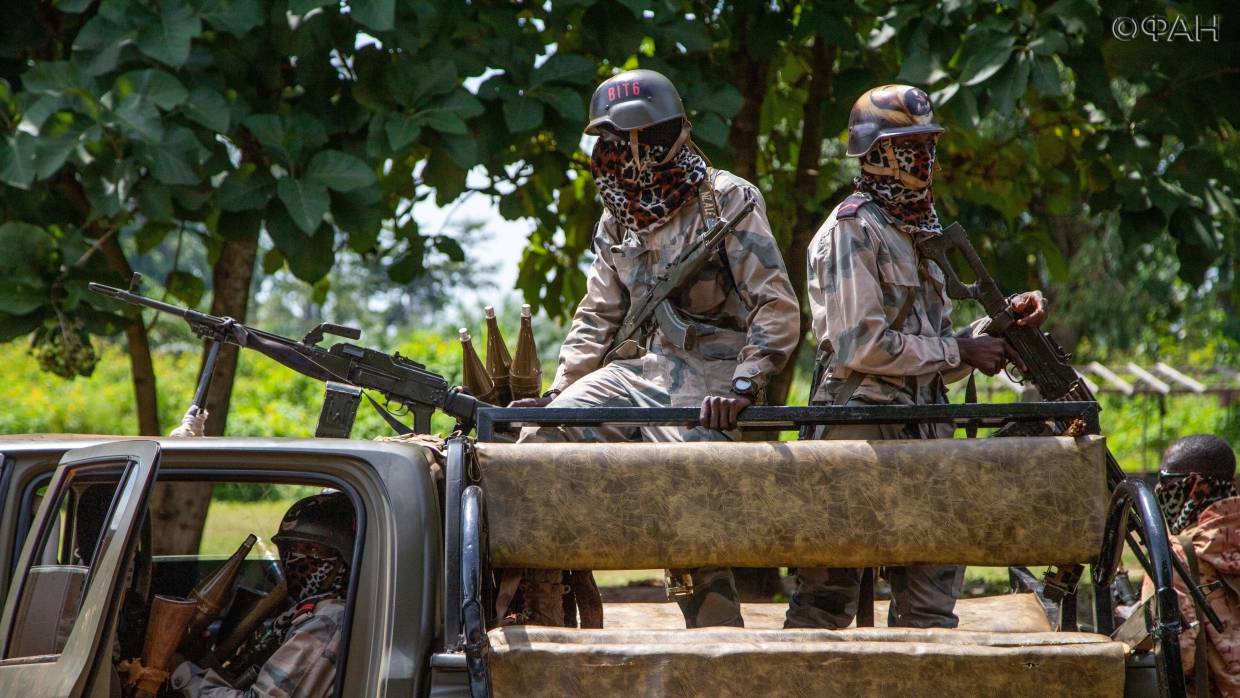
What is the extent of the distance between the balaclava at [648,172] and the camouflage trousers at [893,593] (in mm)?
807

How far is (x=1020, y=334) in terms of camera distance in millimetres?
3723

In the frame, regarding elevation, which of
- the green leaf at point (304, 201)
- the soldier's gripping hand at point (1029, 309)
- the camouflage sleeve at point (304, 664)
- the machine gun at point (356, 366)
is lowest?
the camouflage sleeve at point (304, 664)

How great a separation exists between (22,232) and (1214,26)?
495cm

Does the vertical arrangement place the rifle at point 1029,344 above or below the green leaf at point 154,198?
below

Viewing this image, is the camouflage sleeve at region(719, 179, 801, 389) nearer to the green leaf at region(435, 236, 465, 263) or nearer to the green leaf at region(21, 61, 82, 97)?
the green leaf at region(21, 61, 82, 97)

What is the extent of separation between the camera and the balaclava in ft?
12.7

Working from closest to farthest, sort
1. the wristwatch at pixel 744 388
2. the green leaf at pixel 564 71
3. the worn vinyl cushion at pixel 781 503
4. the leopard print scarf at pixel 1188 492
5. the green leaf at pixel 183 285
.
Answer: the worn vinyl cushion at pixel 781 503 < the wristwatch at pixel 744 388 < the leopard print scarf at pixel 1188 492 < the green leaf at pixel 564 71 < the green leaf at pixel 183 285

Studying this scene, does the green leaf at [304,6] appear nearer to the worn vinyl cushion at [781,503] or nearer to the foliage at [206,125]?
the foliage at [206,125]

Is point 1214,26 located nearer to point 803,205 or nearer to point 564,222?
point 803,205

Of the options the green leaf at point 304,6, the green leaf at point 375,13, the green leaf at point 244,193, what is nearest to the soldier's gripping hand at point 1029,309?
the green leaf at point 375,13

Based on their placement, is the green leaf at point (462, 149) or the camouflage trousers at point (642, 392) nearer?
the camouflage trousers at point (642, 392)

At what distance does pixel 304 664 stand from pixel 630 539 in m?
0.75

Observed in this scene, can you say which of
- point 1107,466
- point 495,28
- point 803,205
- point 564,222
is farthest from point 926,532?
point 564,222

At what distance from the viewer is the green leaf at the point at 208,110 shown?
16.5 ft
